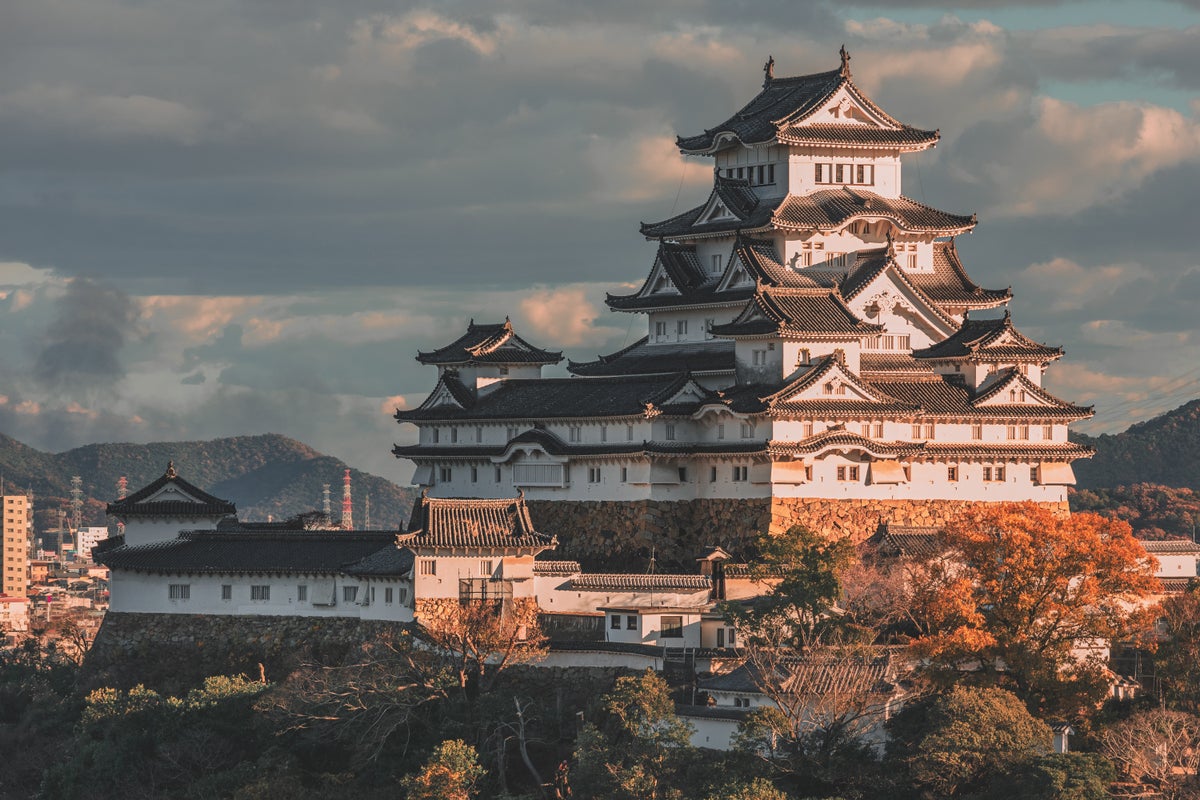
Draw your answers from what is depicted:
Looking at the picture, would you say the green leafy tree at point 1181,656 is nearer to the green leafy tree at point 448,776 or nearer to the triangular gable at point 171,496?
the green leafy tree at point 448,776

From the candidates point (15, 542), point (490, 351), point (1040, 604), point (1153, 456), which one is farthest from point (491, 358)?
point (15, 542)

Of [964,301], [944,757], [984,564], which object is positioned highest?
[964,301]

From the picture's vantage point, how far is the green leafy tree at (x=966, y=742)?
175 ft

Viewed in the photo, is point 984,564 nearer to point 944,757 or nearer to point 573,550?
point 944,757

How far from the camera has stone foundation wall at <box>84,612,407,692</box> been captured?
6944 cm

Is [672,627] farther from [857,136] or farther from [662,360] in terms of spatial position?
[857,136]

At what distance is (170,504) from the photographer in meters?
74.5

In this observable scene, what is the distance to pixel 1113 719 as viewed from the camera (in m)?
58.4

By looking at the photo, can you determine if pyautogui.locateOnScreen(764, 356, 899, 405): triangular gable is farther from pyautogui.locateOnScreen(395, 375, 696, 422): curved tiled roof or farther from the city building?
the city building

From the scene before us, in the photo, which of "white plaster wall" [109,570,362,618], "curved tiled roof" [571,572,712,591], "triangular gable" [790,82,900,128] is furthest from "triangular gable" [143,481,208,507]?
"triangular gable" [790,82,900,128]

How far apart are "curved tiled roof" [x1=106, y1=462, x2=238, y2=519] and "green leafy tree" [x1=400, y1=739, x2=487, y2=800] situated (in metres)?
19.3

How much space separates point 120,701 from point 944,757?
27.2m

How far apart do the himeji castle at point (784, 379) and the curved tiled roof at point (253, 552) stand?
7.47 meters

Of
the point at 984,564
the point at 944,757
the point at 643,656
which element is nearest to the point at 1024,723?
the point at 944,757
